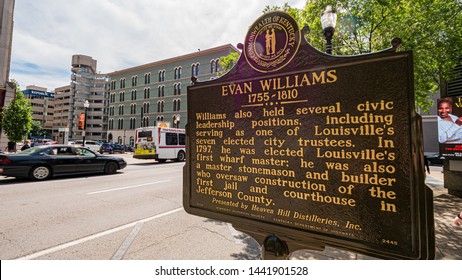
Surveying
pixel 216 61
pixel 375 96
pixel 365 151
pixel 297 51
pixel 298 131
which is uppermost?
pixel 216 61

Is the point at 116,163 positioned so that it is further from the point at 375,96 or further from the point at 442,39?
the point at 442,39

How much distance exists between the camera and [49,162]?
31.6 feet

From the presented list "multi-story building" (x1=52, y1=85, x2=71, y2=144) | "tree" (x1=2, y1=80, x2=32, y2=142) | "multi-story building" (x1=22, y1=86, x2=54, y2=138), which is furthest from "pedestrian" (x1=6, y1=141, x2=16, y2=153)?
"multi-story building" (x1=22, y1=86, x2=54, y2=138)

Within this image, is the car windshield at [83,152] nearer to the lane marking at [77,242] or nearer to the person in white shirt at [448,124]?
the lane marking at [77,242]

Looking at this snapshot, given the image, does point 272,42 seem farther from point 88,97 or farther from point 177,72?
point 88,97

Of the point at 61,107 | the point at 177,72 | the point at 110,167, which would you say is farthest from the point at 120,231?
the point at 61,107

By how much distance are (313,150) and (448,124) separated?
9339 mm

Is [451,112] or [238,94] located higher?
[451,112]

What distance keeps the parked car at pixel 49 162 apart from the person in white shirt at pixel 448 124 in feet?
48.8

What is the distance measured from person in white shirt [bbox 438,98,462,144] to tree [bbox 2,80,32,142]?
1302 inches

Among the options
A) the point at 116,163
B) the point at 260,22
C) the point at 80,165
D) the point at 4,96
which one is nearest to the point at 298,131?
the point at 260,22

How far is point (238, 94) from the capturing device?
86.6 inches

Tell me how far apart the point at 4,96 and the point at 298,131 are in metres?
32.4

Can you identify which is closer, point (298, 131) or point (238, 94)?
point (298, 131)
